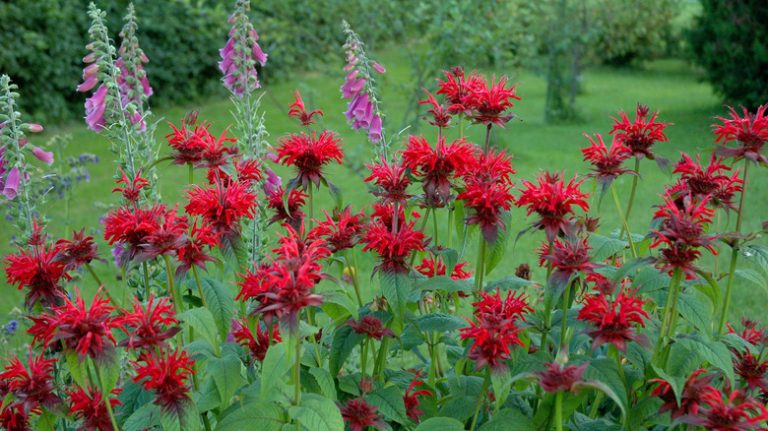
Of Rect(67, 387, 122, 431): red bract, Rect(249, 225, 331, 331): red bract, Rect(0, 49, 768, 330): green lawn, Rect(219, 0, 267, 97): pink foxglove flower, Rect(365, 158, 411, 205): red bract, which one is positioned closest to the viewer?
Rect(249, 225, 331, 331): red bract

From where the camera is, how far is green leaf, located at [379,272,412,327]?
1639mm

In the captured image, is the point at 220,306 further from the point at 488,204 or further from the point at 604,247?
the point at 604,247

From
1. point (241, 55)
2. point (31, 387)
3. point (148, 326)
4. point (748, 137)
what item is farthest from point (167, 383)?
point (241, 55)

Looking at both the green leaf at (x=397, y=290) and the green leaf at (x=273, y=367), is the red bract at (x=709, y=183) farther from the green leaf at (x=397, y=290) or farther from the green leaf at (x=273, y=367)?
the green leaf at (x=273, y=367)

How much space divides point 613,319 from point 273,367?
0.62 meters

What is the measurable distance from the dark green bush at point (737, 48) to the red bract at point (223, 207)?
7.50 meters

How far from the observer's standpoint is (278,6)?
21.1ft

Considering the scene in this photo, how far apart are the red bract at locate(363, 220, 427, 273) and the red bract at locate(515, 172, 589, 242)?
22 cm

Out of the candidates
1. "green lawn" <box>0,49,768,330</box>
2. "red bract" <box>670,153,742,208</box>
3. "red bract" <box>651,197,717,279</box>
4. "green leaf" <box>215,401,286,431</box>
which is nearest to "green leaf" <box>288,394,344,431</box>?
"green leaf" <box>215,401,286,431</box>

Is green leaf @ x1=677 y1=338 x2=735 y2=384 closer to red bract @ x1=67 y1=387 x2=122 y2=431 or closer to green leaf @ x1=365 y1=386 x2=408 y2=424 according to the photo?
green leaf @ x1=365 y1=386 x2=408 y2=424

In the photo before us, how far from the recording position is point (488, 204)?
5.32ft

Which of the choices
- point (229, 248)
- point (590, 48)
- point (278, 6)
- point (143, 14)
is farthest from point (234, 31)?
point (590, 48)

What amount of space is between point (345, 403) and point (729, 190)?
0.94 metres

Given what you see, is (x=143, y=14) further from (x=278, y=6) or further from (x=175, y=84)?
(x=278, y=6)
